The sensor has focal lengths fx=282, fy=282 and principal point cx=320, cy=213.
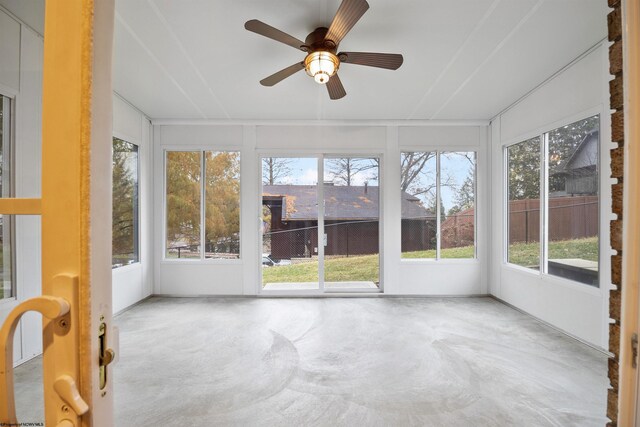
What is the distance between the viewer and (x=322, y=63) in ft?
7.83

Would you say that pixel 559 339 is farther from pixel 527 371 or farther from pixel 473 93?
pixel 473 93

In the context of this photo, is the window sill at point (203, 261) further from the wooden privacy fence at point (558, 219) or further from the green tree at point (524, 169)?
the green tree at point (524, 169)

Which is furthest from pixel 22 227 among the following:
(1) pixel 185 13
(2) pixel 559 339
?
(2) pixel 559 339

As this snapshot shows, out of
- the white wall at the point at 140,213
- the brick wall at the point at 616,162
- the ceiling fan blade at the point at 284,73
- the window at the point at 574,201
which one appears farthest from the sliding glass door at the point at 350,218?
the brick wall at the point at 616,162

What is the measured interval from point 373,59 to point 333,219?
9.15 feet

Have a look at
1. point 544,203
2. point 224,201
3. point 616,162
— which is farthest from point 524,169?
point 224,201

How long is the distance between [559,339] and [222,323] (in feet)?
13.0

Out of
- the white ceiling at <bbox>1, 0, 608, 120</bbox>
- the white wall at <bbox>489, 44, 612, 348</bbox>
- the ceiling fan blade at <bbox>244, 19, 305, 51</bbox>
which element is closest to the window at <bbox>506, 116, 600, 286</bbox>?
the white wall at <bbox>489, 44, 612, 348</bbox>

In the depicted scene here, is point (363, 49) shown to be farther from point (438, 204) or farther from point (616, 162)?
point (438, 204)

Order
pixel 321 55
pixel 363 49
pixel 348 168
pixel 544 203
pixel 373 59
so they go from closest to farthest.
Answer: pixel 321 55, pixel 373 59, pixel 363 49, pixel 544 203, pixel 348 168

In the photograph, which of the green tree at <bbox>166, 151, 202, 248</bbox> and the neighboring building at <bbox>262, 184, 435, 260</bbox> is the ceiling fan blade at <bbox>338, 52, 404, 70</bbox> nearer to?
the neighboring building at <bbox>262, 184, 435, 260</bbox>

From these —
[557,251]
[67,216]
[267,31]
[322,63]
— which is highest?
[267,31]

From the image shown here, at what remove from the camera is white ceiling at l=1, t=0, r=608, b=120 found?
232cm

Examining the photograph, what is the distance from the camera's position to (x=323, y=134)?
4.78 meters
